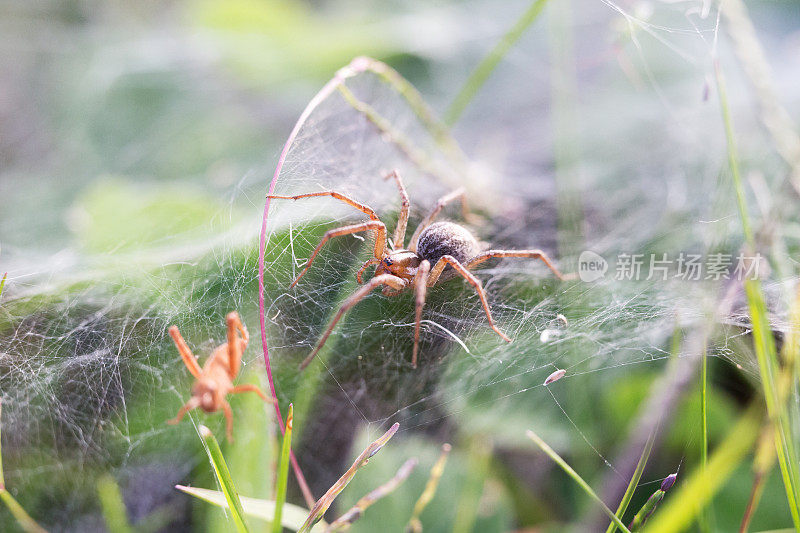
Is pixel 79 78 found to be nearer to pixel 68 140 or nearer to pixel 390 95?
pixel 68 140

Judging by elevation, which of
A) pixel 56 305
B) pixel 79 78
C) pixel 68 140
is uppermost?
pixel 79 78

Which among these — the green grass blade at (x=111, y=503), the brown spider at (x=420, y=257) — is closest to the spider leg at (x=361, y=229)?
the brown spider at (x=420, y=257)

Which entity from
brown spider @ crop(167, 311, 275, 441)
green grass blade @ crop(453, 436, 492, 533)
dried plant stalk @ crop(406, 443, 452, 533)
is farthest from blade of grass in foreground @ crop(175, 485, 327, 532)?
green grass blade @ crop(453, 436, 492, 533)

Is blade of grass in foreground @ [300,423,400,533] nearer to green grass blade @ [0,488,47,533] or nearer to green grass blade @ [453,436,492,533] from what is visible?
green grass blade @ [453,436,492,533]

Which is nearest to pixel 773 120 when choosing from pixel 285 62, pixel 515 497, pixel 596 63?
pixel 596 63

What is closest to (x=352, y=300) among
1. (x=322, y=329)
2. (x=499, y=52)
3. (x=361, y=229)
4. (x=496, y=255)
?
(x=322, y=329)

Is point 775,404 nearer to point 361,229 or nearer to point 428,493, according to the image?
point 428,493

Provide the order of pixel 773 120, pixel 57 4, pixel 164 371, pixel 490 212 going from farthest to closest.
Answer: pixel 57 4 → pixel 490 212 → pixel 773 120 → pixel 164 371
